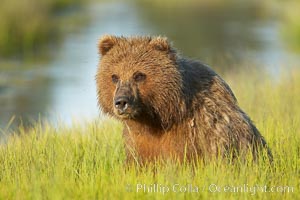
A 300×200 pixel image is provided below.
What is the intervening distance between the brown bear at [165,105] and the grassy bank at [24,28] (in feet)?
45.4

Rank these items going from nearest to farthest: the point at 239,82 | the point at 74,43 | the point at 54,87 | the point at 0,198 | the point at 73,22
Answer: the point at 0,198 < the point at 239,82 < the point at 54,87 < the point at 74,43 < the point at 73,22

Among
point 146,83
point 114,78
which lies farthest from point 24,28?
point 146,83

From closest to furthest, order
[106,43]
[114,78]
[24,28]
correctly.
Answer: [114,78]
[106,43]
[24,28]

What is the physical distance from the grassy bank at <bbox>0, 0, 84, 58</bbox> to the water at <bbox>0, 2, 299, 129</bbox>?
2.18 ft

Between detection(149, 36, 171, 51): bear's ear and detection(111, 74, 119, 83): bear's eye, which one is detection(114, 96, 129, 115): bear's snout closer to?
detection(111, 74, 119, 83): bear's eye

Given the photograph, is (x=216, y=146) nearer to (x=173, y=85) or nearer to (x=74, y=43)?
(x=173, y=85)

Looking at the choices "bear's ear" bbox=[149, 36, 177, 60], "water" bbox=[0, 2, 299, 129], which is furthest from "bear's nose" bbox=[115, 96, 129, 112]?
"water" bbox=[0, 2, 299, 129]

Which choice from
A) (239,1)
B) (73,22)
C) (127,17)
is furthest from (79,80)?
(239,1)

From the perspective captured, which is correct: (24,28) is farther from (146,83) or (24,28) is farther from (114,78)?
(146,83)

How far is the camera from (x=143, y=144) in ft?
19.8

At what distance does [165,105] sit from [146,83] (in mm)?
227

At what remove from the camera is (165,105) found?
5.89 metres

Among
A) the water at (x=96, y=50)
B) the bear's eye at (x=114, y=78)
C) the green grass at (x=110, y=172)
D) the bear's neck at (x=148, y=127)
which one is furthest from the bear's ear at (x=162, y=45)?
the water at (x=96, y=50)

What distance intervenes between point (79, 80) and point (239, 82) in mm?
6514
